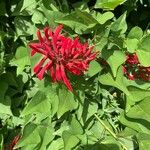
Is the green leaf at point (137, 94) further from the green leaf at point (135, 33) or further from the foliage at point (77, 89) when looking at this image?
the green leaf at point (135, 33)

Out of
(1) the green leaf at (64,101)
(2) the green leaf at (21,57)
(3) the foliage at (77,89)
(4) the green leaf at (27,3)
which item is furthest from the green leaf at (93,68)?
(4) the green leaf at (27,3)

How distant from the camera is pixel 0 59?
1.73 m

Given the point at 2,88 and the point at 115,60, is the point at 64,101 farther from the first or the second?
the point at 2,88

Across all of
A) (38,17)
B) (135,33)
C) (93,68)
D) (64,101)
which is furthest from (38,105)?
(135,33)

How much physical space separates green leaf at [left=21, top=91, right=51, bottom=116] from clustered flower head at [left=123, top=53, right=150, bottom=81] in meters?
0.34

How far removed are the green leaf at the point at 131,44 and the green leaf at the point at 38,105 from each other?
1.24 feet

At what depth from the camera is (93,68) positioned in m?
1.64

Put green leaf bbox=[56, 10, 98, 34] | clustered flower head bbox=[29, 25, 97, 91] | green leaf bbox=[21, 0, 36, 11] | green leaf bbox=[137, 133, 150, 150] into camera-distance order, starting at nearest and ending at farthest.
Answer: clustered flower head bbox=[29, 25, 97, 91]
green leaf bbox=[56, 10, 98, 34]
green leaf bbox=[137, 133, 150, 150]
green leaf bbox=[21, 0, 36, 11]

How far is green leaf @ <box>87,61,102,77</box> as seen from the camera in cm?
164

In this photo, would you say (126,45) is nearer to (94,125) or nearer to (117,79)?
(117,79)

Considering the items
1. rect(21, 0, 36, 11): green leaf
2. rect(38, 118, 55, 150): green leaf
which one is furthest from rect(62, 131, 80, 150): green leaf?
rect(21, 0, 36, 11): green leaf

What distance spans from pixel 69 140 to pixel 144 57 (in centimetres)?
44

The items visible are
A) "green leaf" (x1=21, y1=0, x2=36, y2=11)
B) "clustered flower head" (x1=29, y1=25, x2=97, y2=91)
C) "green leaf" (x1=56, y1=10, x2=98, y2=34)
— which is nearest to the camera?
"clustered flower head" (x1=29, y1=25, x2=97, y2=91)

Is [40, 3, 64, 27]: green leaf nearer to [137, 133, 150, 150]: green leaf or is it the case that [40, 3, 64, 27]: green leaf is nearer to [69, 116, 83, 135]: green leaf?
[69, 116, 83, 135]: green leaf
